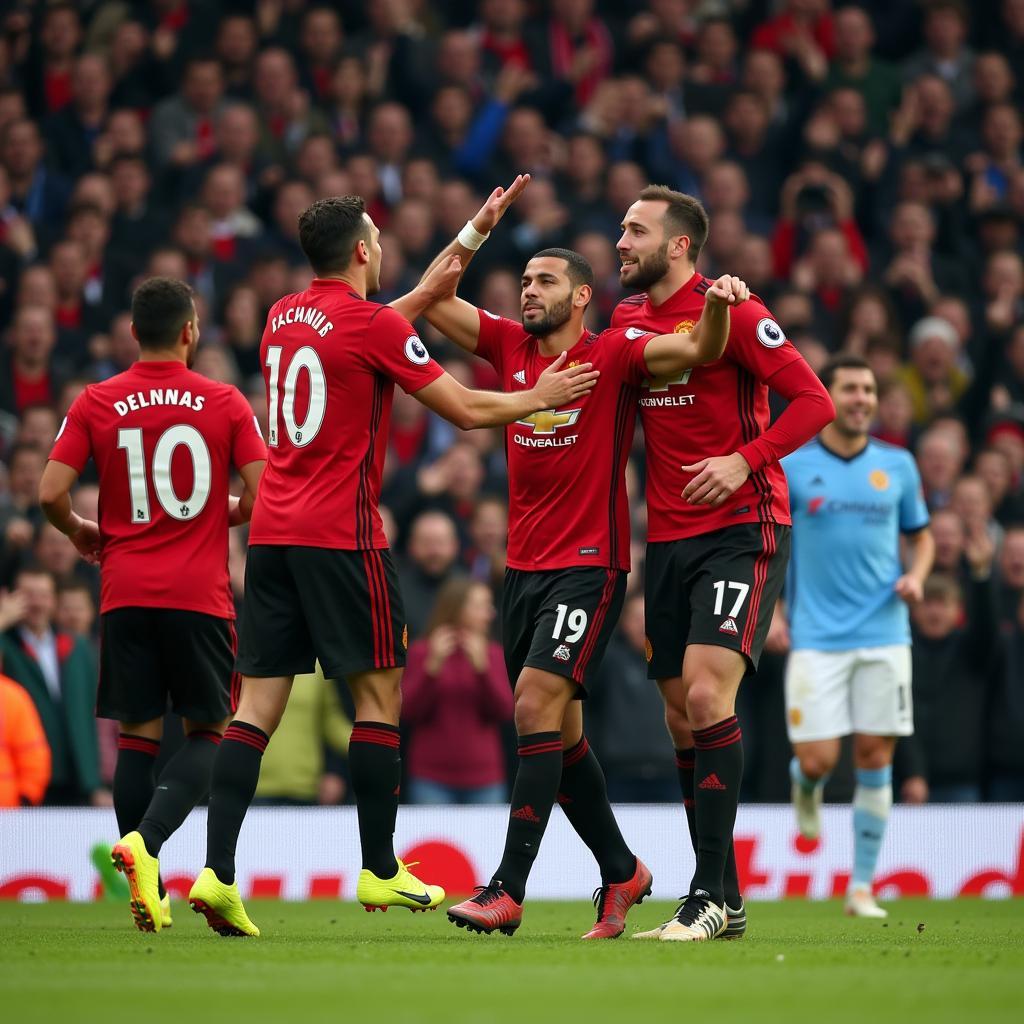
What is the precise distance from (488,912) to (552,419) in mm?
1925

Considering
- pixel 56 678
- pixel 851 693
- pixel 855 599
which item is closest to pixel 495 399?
pixel 855 599

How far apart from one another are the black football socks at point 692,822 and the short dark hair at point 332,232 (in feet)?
7.95

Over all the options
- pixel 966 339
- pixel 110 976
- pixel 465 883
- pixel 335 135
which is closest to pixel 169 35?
pixel 335 135

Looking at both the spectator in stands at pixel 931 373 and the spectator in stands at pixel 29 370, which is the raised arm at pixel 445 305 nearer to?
the spectator in stands at pixel 29 370

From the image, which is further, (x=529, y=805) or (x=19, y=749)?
(x=19, y=749)

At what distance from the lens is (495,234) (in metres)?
15.6

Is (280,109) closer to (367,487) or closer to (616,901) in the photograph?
(367,487)

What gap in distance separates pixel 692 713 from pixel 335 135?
34.0 ft

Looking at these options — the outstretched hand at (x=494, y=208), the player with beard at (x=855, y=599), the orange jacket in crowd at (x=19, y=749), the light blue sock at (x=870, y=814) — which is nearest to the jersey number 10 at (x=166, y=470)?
the outstretched hand at (x=494, y=208)

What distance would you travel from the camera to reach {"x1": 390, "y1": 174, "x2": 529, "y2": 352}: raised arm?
7.73 metres

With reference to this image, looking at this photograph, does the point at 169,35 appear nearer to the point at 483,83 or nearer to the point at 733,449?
the point at 483,83

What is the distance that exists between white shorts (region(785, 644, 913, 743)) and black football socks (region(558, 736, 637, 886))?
8.56 feet

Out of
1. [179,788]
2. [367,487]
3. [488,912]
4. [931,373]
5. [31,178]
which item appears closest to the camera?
[488,912]

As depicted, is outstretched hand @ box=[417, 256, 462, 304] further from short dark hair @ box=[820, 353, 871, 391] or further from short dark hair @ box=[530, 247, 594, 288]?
short dark hair @ box=[820, 353, 871, 391]
